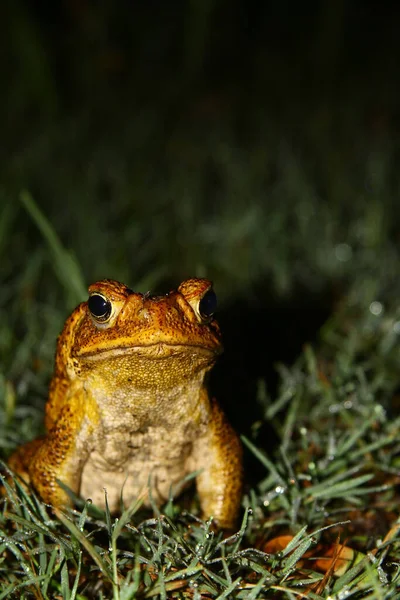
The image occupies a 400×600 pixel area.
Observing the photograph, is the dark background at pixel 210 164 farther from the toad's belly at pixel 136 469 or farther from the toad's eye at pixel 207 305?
the toad's eye at pixel 207 305

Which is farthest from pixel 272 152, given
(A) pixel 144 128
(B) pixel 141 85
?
(B) pixel 141 85

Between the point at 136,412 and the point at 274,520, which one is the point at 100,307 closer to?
the point at 136,412

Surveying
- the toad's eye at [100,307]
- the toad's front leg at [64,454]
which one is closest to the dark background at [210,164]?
Result: the toad's front leg at [64,454]

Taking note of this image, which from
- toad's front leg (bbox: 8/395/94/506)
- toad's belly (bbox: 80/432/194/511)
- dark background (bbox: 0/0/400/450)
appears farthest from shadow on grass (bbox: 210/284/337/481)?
toad's front leg (bbox: 8/395/94/506)

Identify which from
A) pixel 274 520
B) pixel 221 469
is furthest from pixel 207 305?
pixel 274 520

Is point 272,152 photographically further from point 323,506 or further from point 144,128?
point 323,506

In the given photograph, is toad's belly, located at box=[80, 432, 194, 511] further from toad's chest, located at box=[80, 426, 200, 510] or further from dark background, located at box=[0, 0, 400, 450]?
dark background, located at box=[0, 0, 400, 450]

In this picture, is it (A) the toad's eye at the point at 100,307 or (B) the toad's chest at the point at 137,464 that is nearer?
(A) the toad's eye at the point at 100,307
